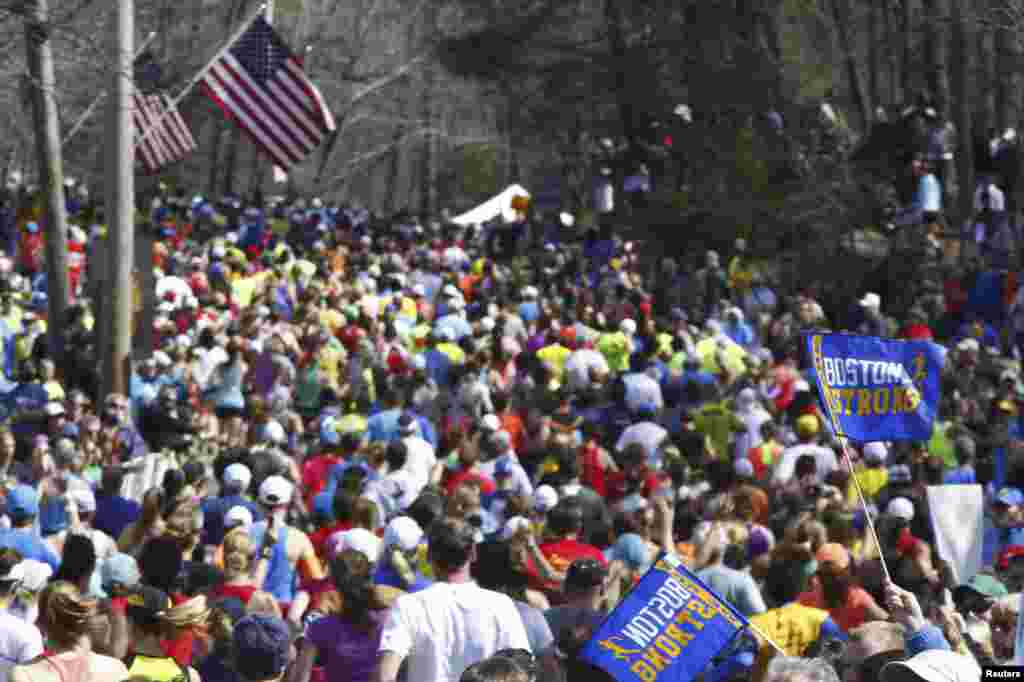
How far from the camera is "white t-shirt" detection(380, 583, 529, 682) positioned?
271 inches

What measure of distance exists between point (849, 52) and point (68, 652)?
2900 cm

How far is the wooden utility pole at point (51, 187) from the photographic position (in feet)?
61.6

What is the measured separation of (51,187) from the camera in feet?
66.4

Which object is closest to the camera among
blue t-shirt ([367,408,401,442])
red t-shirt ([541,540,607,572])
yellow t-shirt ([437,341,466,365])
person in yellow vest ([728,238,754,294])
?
red t-shirt ([541,540,607,572])

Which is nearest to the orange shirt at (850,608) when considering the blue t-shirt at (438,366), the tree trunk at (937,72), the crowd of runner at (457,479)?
the crowd of runner at (457,479)

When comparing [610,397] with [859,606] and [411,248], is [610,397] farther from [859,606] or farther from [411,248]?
[411,248]

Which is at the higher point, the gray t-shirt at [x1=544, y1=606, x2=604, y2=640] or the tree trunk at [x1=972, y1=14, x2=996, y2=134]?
the gray t-shirt at [x1=544, y1=606, x2=604, y2=640]

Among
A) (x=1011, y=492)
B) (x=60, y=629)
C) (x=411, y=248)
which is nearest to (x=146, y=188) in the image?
(x=411, y=248)

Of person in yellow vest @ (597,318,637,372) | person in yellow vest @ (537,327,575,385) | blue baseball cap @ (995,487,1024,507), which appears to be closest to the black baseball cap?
blue baseball cap @ (995,487,1024,507)

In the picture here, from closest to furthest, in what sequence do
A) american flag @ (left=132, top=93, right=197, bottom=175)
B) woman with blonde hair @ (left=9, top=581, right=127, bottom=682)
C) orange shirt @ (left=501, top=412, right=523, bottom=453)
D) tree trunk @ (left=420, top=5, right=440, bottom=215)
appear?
woman with blonde hair @ (left=9, top=581, right=127, bottom=682), orange shirt @ (left=501, top=412, right=523, bottom=453), american flag @ (left=132, top=93, right=197, bottom=175), tree trunk @ (left=420, top=5, right=440, bottom=215)

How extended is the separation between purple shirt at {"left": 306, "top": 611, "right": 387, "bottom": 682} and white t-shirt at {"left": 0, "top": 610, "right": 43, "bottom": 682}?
103cm

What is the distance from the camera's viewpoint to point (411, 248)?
31.8 m

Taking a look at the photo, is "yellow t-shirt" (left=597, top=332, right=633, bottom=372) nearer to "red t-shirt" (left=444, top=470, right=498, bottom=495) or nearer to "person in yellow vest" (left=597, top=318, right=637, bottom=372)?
"person in yellow vest" (left=597, top=318, right=637, bottom=372)

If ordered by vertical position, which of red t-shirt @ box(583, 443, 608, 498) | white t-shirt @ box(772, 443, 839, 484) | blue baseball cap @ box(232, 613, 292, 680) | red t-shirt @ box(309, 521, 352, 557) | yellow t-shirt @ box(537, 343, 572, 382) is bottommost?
yellow t-shirt @ box(537, 343, 572, 382)
